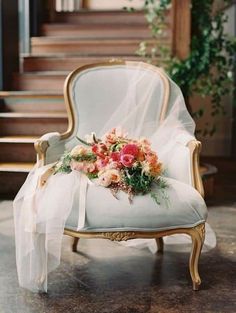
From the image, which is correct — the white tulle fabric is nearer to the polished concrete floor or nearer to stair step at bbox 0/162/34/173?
the polished concrete floor

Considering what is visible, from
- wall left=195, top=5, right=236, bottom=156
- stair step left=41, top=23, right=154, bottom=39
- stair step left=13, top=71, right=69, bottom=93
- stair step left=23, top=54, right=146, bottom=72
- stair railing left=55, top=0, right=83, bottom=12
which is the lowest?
wall left=195, top=5, right=236, bottom=156

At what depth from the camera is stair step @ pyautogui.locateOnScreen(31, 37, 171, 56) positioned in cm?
486

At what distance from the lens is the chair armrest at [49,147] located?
2.25 metres

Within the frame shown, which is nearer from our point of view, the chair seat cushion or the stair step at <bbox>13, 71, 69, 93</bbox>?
the chair seat cushion

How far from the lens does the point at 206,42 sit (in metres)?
3.78

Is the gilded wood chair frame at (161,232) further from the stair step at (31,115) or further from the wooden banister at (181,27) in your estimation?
the stair step at (31,115)

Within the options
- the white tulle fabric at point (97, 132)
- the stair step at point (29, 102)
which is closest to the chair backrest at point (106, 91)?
the white tulle fabric at point (97, 132)

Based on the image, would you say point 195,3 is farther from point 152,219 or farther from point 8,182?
point 152,219

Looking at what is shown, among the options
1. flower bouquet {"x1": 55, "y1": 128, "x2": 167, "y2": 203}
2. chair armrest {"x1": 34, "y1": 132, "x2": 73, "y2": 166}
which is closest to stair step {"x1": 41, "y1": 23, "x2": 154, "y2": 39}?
chair armrest {"x1": 34, "y1": 132, "x2": 73, "y2": 166}

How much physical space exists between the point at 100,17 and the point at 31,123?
192 cm

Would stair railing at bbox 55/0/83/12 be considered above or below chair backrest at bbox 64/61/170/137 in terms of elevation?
above

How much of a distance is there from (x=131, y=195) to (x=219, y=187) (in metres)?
2.39

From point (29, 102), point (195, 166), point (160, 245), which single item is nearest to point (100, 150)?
point (195, 166)

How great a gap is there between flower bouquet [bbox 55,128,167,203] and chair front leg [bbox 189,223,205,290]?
224 millimetres
